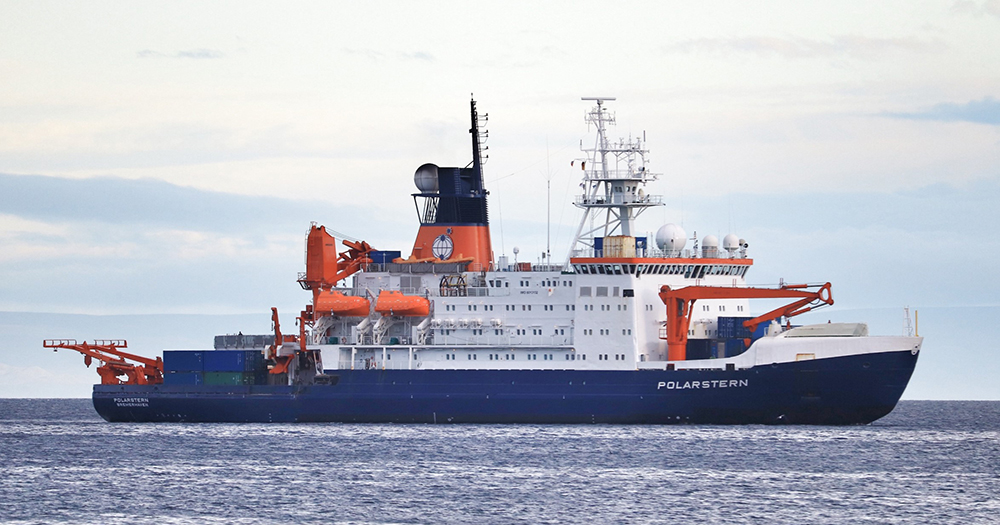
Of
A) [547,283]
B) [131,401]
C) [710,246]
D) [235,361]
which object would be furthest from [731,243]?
[131,401]

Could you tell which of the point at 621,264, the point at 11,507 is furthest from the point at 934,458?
the point at 11,507

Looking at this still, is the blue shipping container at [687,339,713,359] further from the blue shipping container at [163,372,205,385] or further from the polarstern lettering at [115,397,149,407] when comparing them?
the polarstern lettering at [115,397,149,407]

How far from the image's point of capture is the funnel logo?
51.8m

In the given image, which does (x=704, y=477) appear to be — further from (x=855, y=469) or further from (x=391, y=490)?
(x=391, y=490)

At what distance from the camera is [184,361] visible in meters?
52.7

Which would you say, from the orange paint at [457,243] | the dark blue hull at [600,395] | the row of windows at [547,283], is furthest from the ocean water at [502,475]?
the orange paint at [457,243]

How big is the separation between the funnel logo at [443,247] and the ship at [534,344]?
8cm

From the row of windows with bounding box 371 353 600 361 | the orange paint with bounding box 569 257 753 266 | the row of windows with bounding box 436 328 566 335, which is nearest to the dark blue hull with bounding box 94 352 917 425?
the row of windows with bounding box 371 353 600 361

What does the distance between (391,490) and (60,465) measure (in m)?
12.2

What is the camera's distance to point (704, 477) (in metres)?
36.2

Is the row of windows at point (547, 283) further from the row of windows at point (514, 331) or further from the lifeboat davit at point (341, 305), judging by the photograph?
the lifeboat davit at point (341, 305)

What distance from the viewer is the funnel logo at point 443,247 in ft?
170

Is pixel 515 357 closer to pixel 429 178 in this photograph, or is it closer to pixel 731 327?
pixel 731 327

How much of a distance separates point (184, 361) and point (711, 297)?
65.1 ft
